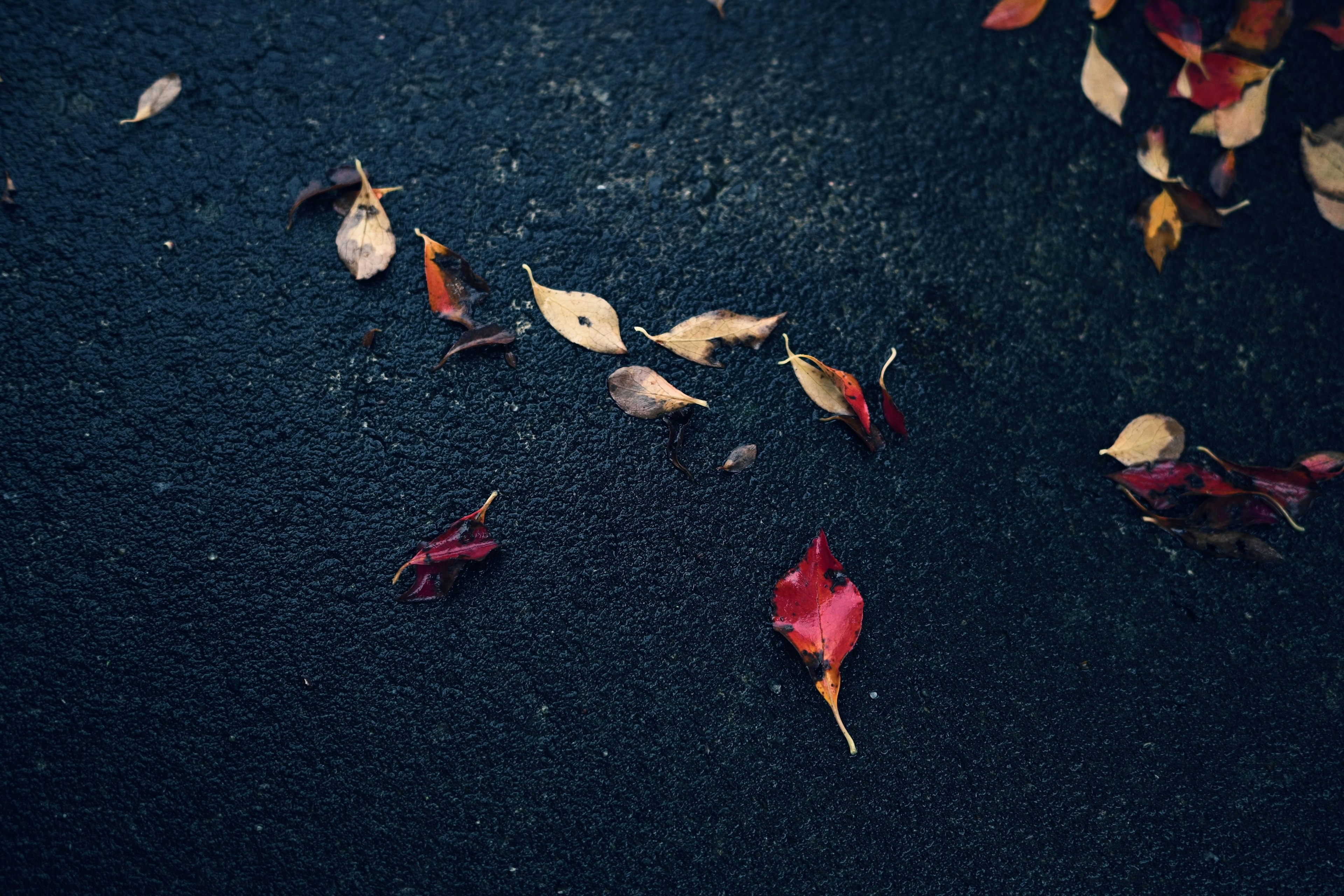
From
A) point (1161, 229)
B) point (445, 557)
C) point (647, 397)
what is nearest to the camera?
point (445, 557)

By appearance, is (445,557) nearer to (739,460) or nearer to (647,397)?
(647,397)

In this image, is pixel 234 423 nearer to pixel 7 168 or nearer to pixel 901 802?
pixel 7 168

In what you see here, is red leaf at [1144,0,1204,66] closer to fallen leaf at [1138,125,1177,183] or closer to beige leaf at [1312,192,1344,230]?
fallen leaf at [1138,125,1177,183]

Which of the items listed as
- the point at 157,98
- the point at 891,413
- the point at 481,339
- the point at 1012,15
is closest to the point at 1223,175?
the point at 1012,15

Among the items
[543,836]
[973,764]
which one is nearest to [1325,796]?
[973,764]

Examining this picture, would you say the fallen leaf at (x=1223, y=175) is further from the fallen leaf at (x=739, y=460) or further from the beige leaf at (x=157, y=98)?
the beige leaf at (x=157, y=98)

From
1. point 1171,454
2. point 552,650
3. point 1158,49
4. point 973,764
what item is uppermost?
point 1158,49
